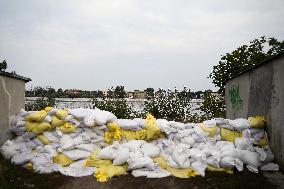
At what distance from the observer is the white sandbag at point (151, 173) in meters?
5.23

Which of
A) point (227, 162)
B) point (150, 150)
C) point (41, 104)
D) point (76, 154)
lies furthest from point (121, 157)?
point (41, 104)

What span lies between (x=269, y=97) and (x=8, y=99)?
A: 5.39 m

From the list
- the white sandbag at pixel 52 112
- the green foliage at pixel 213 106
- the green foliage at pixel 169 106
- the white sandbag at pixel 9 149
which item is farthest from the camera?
the green foliage at pixel 169 106

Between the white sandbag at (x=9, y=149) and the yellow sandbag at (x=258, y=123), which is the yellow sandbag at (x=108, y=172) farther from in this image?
the yellow sandbag at (x=258, y=123)

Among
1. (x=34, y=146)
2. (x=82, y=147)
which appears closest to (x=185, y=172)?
(x=82, y=147)

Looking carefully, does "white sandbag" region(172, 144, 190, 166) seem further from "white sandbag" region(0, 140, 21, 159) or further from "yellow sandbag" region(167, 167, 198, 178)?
"white sandbag" region(0, 140, 21, 159)

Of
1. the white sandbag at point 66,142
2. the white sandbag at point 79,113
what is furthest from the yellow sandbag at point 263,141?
the white sandbag at point 66,142

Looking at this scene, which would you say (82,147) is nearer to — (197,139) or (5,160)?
(5,160)

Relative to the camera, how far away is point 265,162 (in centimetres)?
543

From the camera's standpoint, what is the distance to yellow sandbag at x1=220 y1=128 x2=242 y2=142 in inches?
231

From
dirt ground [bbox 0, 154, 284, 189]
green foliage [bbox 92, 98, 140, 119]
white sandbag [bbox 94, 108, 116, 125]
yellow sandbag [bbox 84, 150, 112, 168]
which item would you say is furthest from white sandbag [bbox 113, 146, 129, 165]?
green foliage [bbox 92, 98, 140, 119]

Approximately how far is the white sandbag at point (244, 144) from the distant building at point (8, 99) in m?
4.70

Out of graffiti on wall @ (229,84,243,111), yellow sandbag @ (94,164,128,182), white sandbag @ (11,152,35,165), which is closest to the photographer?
yellow sandbag @ (94,164,128,182)

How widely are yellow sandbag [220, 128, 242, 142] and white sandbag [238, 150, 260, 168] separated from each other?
0.44 m
